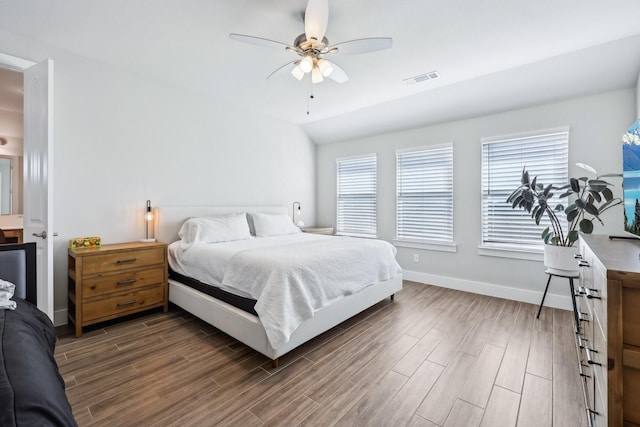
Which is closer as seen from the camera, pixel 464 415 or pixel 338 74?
pixel 464 415

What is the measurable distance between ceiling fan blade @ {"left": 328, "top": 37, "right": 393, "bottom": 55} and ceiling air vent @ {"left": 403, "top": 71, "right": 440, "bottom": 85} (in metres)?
1.33

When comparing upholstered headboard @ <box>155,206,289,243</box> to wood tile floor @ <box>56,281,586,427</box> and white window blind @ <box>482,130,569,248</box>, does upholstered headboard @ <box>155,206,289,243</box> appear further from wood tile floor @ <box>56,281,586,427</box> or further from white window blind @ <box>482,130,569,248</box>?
white window blind @ <box>482,130,569,248</box>

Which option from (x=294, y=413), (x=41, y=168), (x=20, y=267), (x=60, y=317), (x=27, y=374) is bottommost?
(x=294, y=413)

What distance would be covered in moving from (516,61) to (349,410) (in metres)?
3.52

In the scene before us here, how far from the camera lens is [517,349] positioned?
235 centimetres

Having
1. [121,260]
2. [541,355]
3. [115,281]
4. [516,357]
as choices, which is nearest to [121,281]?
[115,281]

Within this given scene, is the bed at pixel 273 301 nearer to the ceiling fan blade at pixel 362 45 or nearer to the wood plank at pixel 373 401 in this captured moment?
the wood plank at pixel 373 401

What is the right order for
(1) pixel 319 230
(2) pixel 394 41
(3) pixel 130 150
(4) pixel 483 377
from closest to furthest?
(4) pixel 483 377
(2) pixel 394 41
(3) pixel 130 150
(1) pixel 319 230

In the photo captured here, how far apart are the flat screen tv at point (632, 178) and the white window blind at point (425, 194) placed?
7.03 ft

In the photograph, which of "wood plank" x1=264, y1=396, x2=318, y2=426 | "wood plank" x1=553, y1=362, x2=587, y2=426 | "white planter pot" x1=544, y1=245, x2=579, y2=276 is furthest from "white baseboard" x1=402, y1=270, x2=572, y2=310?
"wood plank" x1=264, y1=396, x2=318, y2=426

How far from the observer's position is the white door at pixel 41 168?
238cm

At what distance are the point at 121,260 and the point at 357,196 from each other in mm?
3659

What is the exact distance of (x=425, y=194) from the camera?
4.34 m

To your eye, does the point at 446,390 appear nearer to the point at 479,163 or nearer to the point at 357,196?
the point at 479,163
